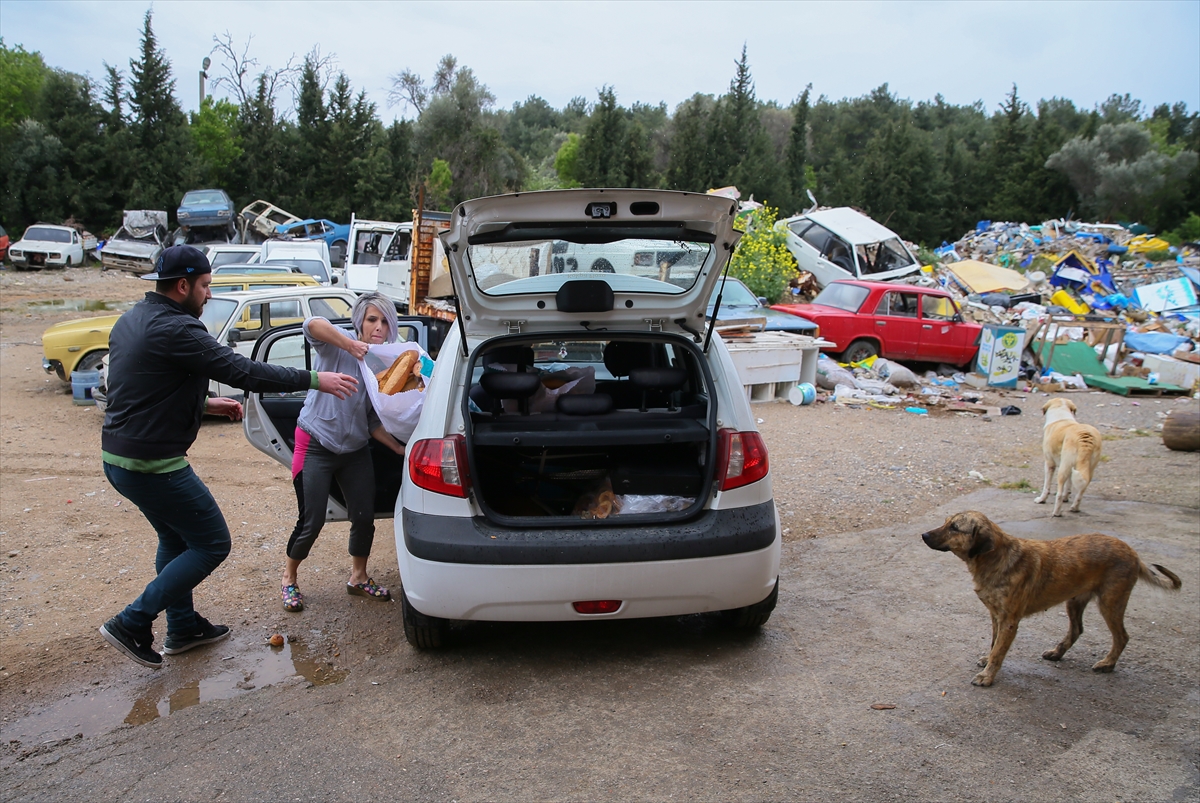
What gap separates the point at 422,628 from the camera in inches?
148

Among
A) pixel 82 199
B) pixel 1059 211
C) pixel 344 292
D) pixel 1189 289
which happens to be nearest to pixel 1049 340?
pixel 1189 289

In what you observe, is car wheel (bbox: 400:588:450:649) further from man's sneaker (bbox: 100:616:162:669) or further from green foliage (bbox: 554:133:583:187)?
green foliage (bbox: 554:133:583:187)

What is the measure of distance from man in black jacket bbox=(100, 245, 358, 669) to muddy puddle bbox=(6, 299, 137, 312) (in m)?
18.6

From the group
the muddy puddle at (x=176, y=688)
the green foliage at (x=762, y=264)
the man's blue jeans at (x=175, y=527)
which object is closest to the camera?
the muddy puddle at (x=176, y=688)

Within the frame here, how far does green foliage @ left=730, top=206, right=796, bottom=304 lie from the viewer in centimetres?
1862

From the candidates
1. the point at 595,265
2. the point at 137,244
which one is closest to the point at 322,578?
the point at 595,265

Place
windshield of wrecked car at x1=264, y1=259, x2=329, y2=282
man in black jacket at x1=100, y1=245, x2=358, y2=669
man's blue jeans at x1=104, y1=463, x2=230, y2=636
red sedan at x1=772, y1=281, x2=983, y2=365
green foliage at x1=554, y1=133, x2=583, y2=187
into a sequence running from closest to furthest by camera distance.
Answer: man in black jacket at x1=100, y1=245, x2=358, y2=669, man's blue jeans at x1=104, y1=463, x2=230, y2=636, red sedan at x1=772, y1=281, x2=983, y2=365, windshield of wrecked car at x1=264, y1=259, x2=329, y2=282, green foliage at x1=554, y1=133, x2=583, y2=187

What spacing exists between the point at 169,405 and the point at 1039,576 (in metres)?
3.95

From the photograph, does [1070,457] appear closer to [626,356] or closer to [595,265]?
[626,356]

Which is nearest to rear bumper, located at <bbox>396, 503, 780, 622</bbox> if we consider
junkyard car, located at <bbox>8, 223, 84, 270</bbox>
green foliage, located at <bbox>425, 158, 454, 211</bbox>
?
junkyard car, located at <bbox>8, 223, 84, 270</bbox>

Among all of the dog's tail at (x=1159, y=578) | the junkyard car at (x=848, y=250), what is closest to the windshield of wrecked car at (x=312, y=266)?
the junkyard car at (x=848, y=250)

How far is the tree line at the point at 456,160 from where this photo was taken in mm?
37438

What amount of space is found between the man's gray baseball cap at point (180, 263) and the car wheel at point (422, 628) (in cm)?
165

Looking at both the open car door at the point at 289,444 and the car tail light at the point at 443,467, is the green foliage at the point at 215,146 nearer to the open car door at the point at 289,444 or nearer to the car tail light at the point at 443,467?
the open car door at the point at 289,444
